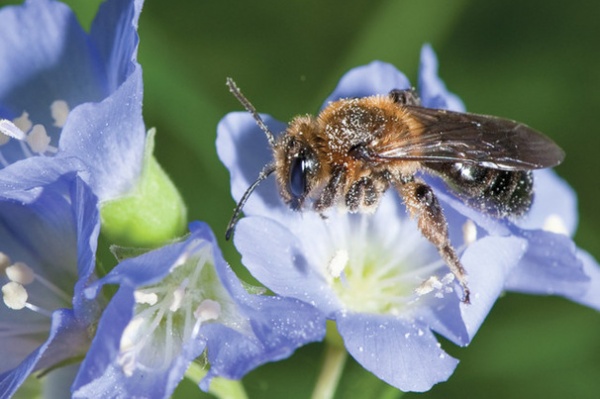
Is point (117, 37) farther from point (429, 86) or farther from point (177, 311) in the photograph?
point (429, 86)

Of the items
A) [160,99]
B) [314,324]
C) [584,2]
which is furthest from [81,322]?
[584,2]

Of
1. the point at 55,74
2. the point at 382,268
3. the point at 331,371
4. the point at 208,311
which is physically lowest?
the point at 331,371

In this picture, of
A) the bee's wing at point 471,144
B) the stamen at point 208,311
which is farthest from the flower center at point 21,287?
the bee's wing at point 471,144

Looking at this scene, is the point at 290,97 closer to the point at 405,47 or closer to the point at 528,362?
the point at 405,47

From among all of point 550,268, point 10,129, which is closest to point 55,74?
point 10,129

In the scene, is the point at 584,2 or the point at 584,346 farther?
the point at 584,2

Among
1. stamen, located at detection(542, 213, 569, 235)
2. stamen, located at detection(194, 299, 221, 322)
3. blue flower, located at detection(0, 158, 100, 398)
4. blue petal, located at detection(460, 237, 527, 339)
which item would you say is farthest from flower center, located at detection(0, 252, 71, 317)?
stamen, located at detection(542, 213, 569, 235)

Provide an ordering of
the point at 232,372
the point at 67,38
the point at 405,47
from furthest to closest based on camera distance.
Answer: the point at 405,47 → the point at 67,38 → the point at 232,372

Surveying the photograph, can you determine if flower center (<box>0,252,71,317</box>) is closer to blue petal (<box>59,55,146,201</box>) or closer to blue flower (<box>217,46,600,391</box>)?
blue petal (<box>59,55,146,201</box>)
